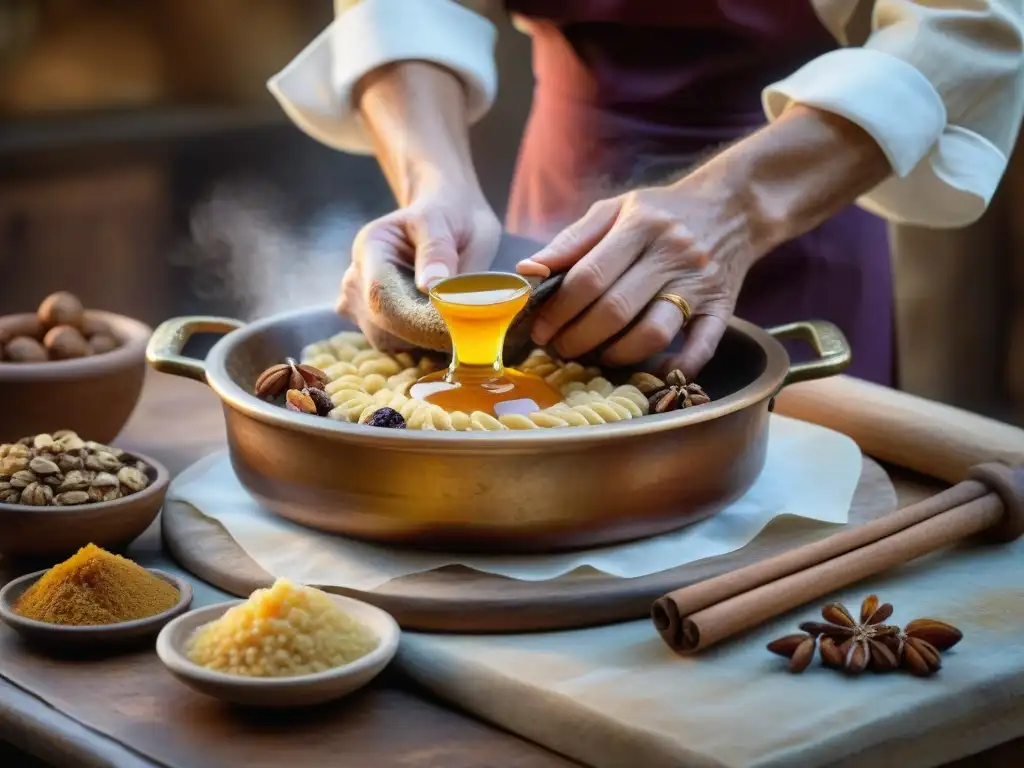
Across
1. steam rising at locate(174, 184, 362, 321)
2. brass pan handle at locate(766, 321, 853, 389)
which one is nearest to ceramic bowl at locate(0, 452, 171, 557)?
brass pan handle at locate(766, 321, 853, 389)

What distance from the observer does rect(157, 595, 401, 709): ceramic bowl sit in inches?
40.7

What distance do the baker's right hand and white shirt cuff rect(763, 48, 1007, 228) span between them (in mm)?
383

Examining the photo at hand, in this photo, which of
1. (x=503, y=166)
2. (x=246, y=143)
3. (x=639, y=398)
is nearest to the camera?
(x=639, y=398)

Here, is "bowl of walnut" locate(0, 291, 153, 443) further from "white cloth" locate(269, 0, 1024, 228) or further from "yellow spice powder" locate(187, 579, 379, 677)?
"yellow spice powder" locate(187, 579, 379, 677)

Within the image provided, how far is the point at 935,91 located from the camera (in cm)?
163

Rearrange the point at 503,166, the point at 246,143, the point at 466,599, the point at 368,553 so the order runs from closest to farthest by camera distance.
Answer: the point at 466,599
the point at 368,553
the point at 503,166
the point at 246,143

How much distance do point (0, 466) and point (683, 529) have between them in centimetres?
64

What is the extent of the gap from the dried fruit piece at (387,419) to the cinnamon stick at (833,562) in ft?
0.98

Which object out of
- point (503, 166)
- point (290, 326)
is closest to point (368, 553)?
point (290, 326)

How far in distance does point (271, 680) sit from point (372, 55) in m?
1.05

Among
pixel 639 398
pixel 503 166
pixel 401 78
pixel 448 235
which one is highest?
pixel 401 78

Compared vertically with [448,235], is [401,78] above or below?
above

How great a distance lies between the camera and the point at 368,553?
1.30m

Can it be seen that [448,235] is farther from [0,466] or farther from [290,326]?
[0,466]
